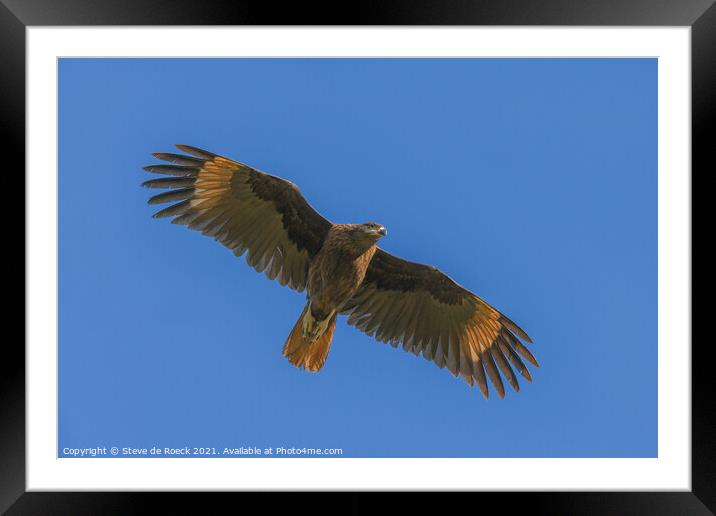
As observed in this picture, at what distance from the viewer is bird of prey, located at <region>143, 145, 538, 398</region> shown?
23.2 ft

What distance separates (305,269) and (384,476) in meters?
2.33

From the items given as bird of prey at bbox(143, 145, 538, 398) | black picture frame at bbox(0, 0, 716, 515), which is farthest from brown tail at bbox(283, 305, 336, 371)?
black picture frame at bbox(0, 0, 716, 515)

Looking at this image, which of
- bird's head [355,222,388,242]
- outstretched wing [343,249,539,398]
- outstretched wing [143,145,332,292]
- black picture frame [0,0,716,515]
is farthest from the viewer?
outstretched wing [343,249,539,398]

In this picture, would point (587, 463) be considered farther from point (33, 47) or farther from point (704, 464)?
point (33, 47)

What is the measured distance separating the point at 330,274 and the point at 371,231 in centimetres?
61

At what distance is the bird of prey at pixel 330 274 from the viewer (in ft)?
23.2

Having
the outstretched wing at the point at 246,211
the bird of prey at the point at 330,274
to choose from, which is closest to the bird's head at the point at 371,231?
the bird of prey at the point at 330,274

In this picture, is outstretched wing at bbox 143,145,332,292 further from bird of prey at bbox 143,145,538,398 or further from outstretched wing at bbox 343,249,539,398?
outstretched wing at bbox 343,249,539,398

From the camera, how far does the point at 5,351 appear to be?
5.47 metres

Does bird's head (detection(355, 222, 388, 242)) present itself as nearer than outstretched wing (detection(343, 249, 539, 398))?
Yes

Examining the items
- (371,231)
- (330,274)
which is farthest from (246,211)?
(371,231)

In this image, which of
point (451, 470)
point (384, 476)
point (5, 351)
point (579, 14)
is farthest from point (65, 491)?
point (579, 14)

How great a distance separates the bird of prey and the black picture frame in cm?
163

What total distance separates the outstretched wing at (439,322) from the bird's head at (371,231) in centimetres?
77
